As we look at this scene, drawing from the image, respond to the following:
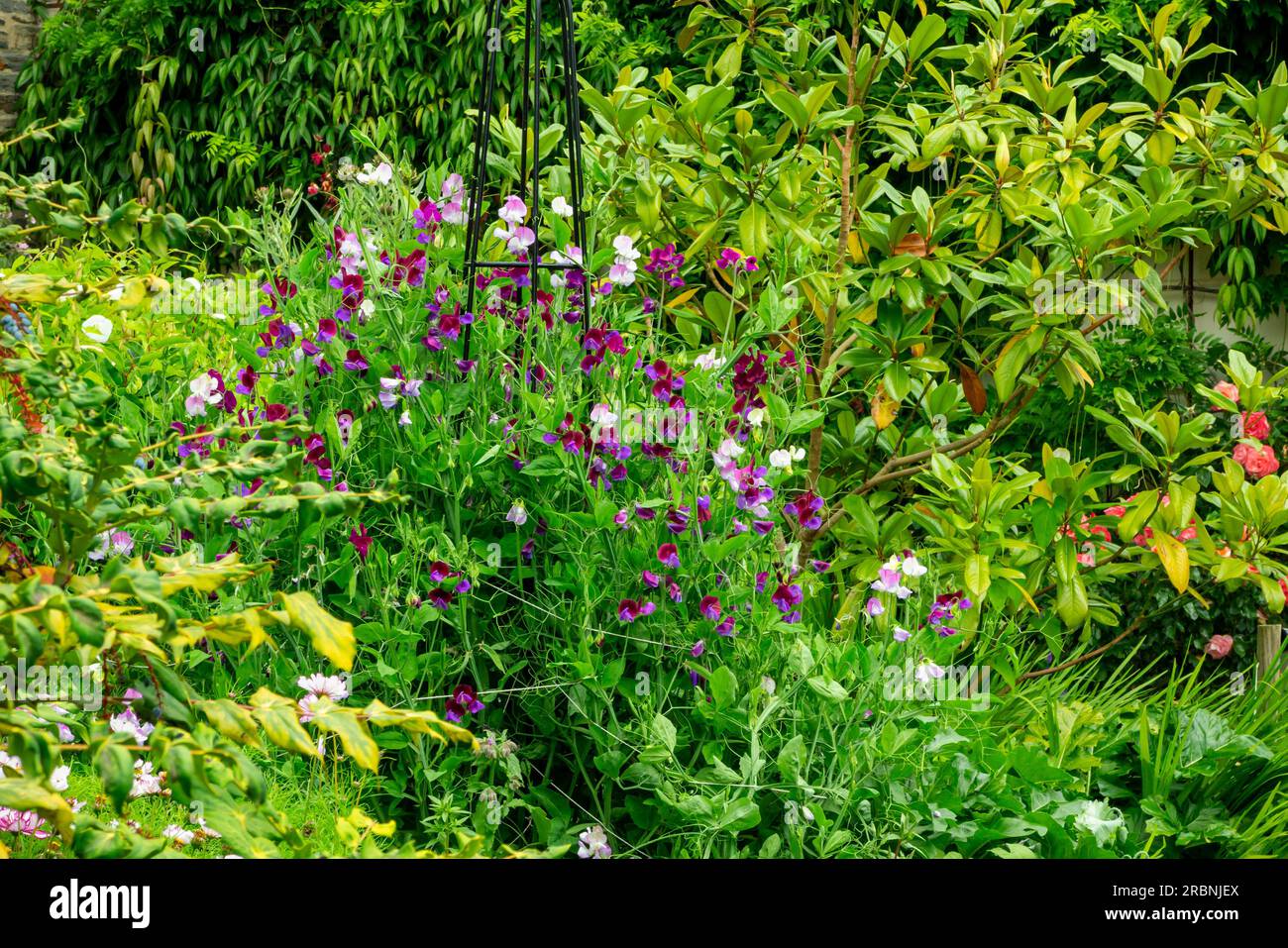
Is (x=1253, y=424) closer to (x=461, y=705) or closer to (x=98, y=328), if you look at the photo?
(x=461, y=705)

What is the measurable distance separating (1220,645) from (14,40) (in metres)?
6.83

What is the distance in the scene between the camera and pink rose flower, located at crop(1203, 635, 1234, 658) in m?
3.63

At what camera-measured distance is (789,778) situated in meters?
2.03

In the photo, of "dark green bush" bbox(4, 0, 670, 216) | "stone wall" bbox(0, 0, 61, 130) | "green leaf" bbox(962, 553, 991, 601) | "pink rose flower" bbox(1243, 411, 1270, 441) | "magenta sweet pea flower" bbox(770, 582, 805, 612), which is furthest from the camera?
"stone wall" bbox(0, 0, 61, 130)

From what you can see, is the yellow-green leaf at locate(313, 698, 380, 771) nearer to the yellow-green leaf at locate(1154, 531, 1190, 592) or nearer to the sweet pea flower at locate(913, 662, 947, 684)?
the sweet pea flower at locate(913, 662, 947, 684)

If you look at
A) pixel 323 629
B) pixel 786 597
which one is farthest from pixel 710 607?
pixel 323 629

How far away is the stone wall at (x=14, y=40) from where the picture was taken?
6.67m

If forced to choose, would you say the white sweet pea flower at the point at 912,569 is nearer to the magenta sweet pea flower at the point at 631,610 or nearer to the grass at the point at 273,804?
the magenta sweet pea flower at the point at 631,610

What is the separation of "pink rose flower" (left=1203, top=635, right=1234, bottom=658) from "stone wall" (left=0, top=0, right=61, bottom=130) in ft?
21.6

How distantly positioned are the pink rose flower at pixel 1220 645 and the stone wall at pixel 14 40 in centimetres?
659

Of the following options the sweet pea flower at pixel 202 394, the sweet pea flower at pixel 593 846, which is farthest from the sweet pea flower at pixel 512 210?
the sweet pea flower at pixel 593 846

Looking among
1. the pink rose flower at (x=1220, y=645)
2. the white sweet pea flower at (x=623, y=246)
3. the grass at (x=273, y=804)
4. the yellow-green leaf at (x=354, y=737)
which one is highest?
the white sweet pea flower at (x=623, y=246)

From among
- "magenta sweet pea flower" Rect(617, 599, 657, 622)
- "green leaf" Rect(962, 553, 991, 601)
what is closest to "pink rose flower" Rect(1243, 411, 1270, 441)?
"green leaf" Rect(962, 553, 991, 601)
